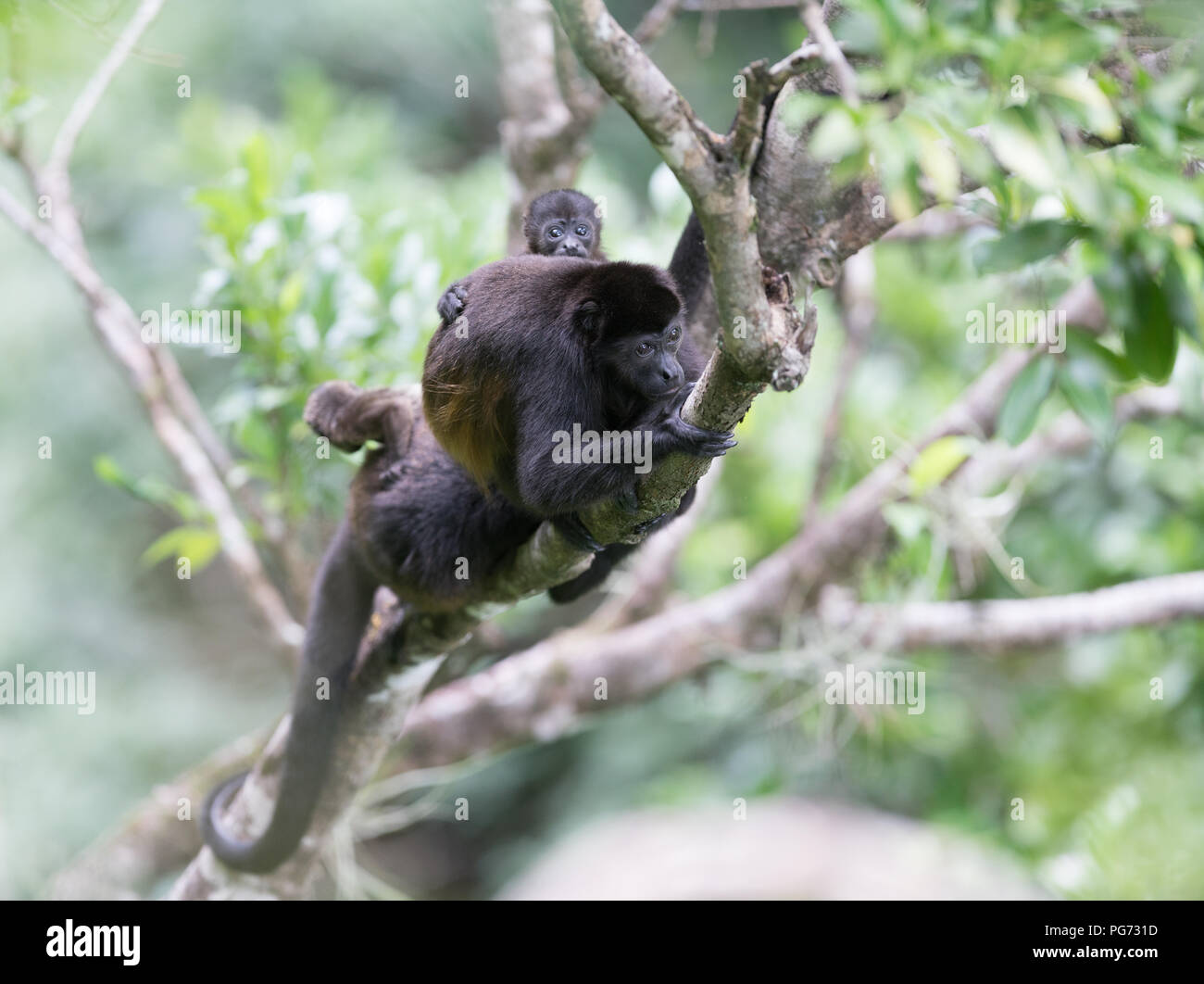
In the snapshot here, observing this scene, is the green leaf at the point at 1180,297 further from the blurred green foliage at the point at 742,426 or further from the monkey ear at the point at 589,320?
the monkey ear at the point at 589,320

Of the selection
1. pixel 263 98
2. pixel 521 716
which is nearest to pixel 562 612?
pixel 521 716

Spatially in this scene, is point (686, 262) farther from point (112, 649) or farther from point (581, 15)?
point (112, 649)

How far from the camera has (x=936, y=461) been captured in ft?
14.0

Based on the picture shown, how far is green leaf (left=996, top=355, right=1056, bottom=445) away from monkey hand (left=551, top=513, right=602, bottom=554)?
1.27 meters

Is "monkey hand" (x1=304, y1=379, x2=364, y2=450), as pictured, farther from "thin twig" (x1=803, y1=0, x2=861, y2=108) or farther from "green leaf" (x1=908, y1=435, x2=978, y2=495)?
"green leaf" (x1=908, y1=435, x2=978, y2=495)

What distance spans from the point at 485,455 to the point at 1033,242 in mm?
1405

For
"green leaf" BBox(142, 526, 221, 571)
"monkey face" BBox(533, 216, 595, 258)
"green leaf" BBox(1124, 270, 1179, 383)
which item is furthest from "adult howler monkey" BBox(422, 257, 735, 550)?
"green leaf" BBox(142, 526, 221, 571)

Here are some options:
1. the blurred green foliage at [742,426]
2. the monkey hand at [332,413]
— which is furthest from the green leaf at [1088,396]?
the monkey hand at [332,413]

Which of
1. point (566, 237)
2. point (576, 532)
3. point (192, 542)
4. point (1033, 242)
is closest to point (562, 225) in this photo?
point (566, 237)

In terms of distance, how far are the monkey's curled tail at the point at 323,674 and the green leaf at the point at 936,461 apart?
216cm

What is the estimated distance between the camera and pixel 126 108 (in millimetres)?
8031

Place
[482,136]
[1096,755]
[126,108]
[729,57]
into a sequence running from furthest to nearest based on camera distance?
[482,136] < [729,57] < [126,108] < [1096,755]

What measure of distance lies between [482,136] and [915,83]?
9.05 meters

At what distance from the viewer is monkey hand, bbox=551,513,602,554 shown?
258 cm
